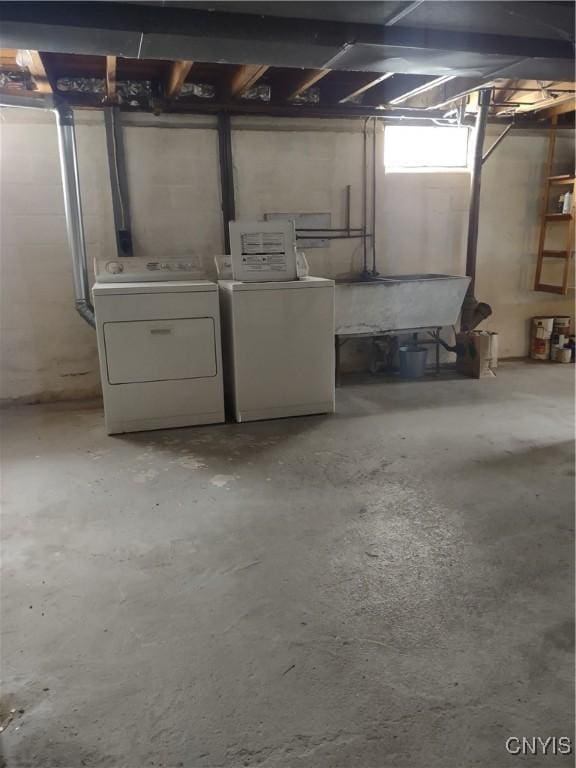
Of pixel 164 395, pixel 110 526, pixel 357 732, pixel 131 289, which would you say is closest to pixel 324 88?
pixel 131 289

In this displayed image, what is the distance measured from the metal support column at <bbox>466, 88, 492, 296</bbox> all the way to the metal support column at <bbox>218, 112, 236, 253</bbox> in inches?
86.5

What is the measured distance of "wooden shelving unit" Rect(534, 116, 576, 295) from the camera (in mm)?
→ 5375

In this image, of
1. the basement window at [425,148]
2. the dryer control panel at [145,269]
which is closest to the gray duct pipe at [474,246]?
the basement window at [425,148]

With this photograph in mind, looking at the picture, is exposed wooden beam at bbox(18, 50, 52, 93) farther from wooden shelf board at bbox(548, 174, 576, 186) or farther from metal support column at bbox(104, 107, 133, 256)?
wooden shelf board at bbox(548, 174, 576, 186)

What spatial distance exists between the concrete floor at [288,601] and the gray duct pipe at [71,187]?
1343mm

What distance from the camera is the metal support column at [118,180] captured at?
4.41 m

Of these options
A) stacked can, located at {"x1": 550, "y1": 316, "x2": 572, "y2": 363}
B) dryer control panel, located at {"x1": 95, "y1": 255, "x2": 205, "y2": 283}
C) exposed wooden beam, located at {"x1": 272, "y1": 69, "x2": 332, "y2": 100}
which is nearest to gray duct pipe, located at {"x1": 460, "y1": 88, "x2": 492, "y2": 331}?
stacked can, located at {"x1": 550, "y1": 316, "x2": 572, "y2": 363}

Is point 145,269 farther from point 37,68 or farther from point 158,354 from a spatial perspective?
point 37,68

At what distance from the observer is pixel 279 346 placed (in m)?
3.94

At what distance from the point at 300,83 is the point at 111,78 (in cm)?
138

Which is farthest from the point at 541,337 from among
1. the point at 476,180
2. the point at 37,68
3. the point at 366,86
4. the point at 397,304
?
the point at 37,68

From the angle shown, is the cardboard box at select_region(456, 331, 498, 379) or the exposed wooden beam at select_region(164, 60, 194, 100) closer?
the exposed wooden beam at select_region(164, 60, 194, 100)

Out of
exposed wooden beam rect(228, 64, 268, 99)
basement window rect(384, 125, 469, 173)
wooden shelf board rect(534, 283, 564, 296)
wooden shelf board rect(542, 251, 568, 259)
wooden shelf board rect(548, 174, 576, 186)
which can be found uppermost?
exposed wooden beam rect(228, 64, 268, 99)

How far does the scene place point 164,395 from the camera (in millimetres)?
3842
